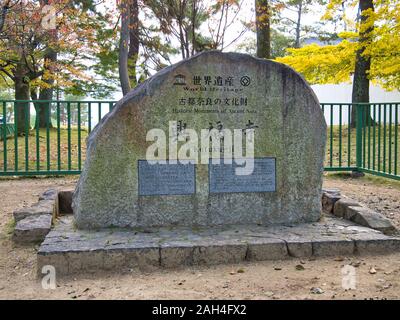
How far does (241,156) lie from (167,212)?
0.94 metres

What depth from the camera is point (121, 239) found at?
13.4 ft

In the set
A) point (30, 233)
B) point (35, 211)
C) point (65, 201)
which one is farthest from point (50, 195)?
point (30, 233)

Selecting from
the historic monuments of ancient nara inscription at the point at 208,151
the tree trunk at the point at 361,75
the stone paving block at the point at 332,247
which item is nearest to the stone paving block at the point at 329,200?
the historic monuments of ancient nara inscription at the point at 208,151

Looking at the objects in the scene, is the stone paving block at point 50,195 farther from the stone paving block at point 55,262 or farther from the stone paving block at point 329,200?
the stone paving block at point 329,200

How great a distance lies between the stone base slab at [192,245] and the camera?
3.74 m

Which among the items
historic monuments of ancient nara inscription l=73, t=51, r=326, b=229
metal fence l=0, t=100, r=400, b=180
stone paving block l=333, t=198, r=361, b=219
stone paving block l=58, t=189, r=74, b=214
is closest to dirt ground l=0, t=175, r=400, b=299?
historic monuments of ancient nara inscription l=73, t=51, r=326, b=229

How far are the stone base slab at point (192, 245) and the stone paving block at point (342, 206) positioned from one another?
2.05 feet

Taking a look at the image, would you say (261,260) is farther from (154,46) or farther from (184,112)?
(154,46)

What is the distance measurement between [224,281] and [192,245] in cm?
51

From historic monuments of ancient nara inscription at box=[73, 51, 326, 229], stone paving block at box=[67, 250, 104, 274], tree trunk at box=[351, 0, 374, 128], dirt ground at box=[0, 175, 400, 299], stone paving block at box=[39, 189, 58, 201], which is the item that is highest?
tree trunk at box=[351, 0, 374, 128]

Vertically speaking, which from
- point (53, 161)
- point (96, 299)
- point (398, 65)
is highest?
point (398, 65)

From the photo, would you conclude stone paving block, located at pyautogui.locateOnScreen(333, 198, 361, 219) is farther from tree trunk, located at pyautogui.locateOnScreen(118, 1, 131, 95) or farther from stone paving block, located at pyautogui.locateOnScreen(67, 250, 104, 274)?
tree trunk, located at pyautogui.locateOnScreen(118, 1, 131, 95)

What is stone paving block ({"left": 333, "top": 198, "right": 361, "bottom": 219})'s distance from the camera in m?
5.17
